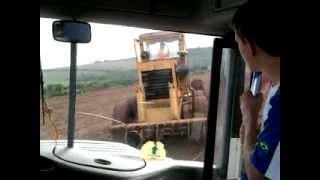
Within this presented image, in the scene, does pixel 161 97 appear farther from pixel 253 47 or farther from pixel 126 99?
pixel 253 47

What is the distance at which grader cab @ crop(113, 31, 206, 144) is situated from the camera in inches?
139

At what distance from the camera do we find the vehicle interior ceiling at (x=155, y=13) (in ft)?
8.82

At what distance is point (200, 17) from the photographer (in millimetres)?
2951

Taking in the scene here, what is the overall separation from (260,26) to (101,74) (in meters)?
1.95

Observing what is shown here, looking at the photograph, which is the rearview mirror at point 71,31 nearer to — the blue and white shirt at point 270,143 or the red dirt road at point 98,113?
the red dirt road at point 98,113

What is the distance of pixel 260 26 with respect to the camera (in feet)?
3.83

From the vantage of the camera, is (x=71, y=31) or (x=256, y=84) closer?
(x=256, y=84)

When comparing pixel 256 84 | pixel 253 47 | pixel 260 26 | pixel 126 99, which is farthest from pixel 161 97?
pixel 260 26
